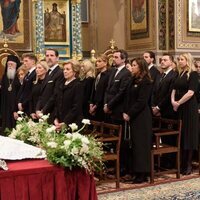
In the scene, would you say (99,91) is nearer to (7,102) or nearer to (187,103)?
(187,103)

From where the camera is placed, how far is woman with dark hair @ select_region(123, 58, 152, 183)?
610 cm

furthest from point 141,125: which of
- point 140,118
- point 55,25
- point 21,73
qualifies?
point 55,25

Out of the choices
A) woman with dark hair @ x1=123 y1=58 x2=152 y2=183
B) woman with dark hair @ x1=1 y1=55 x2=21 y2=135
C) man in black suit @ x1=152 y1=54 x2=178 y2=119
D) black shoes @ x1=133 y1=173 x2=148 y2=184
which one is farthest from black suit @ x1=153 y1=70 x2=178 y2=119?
woman with dark hair @ x1=1 y1=55 x2=21 y2=135

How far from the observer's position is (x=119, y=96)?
6727mm

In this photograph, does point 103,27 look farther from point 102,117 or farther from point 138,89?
point 138,89

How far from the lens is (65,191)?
3.50 meters

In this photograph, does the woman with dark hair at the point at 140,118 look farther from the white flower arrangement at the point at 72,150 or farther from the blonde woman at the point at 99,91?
the white flower arrangement at the point at 72,150

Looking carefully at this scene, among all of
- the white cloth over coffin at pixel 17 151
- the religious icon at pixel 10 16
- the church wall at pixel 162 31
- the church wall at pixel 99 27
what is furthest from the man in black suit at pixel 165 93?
the church wall at pixel 99 27

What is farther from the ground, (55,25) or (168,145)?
(55,25)

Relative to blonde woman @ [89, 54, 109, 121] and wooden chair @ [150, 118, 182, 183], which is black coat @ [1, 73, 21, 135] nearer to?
blonde woman @ [89, 54, 109, 121]

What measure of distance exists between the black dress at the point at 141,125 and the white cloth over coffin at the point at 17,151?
8.07ft

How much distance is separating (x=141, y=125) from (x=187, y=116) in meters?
0.98

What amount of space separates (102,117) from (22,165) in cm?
424

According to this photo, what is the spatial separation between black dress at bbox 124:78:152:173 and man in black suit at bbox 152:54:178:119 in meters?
0.99
